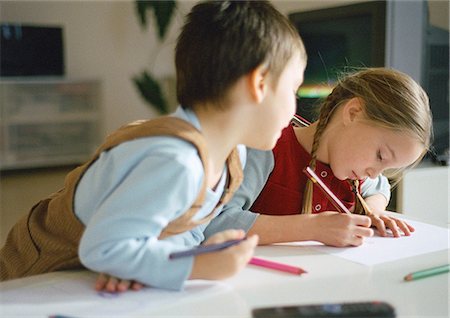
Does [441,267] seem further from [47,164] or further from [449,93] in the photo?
[47,164]

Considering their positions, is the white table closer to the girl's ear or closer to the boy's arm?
the boy's arm

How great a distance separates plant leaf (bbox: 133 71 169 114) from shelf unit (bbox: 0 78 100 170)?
1.26ft

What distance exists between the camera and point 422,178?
192 centimetres

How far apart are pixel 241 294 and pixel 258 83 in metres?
0.24

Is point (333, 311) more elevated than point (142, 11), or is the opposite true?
point (142, 11)

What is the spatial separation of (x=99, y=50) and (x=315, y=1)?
6.47 feet

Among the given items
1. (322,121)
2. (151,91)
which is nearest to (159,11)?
(151,91)

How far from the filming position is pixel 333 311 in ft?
1.83

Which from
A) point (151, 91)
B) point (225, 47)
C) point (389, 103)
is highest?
point (225, 47)

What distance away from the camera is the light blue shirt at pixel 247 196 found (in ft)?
2.88

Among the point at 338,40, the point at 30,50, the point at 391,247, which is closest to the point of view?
the point at 391,247

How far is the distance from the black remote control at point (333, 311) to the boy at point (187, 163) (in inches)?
3.7

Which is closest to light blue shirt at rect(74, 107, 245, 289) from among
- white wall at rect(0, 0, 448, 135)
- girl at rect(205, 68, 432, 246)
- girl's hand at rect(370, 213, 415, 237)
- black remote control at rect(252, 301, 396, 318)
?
black remote control at rect(252, 301, 396, 318)

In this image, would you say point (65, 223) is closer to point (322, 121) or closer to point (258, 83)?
point (258, 83)
